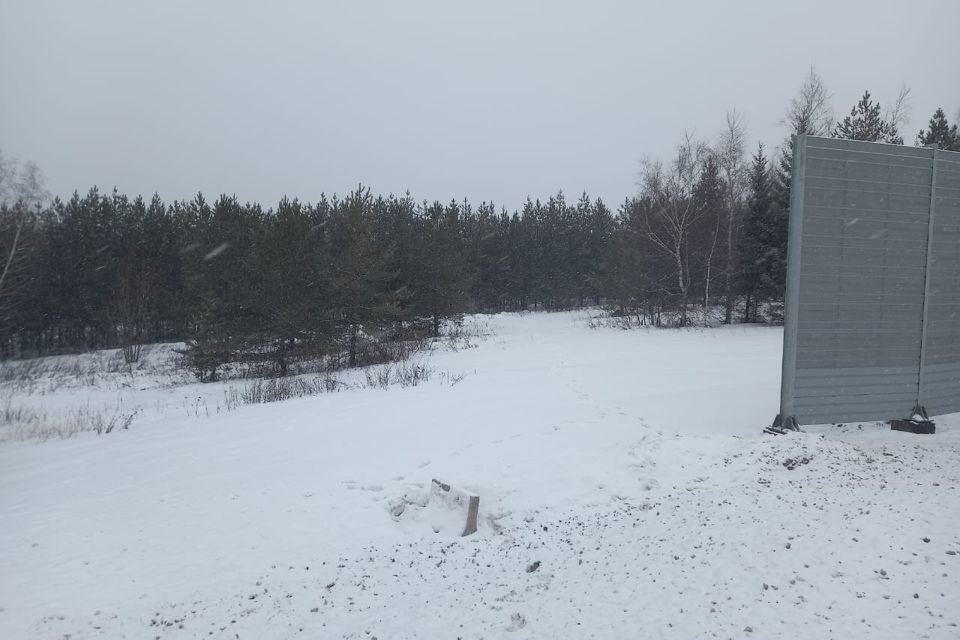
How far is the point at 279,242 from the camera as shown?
17.6 meters

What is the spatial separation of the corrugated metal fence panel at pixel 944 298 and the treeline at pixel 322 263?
49.8 ft

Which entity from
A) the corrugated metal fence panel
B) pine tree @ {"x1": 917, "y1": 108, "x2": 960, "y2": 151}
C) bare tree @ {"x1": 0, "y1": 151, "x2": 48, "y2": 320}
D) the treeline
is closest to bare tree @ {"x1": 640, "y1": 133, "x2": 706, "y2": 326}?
the treeline

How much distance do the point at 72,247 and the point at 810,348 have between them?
36819 millimetres

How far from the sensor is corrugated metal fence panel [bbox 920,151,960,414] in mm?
7328

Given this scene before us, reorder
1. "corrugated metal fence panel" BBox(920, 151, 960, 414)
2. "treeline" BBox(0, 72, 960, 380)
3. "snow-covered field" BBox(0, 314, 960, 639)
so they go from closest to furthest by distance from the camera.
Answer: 1. "snow-covered field" BBox(0, 314, 960, 639)
2. "corrugated metal fence panel" BBox(920, 151, 960, 414)
3. "treeline" BBox(0, 72, 960, 380)

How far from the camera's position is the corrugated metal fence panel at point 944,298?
7328 mm

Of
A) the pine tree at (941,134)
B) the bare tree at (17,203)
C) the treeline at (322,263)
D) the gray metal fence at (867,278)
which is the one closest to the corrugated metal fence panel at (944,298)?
the gray metal fence at (867,278)

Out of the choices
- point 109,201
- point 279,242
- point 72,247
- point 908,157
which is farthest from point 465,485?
point 109,201

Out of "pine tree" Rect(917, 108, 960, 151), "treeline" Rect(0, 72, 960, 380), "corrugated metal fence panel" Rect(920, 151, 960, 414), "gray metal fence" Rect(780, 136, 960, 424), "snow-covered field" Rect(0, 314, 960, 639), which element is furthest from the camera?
"pine tree" Rect(917, 108, 960, 151)

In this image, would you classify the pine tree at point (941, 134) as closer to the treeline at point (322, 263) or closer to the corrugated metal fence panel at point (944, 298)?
the treeline at point (322, 263)

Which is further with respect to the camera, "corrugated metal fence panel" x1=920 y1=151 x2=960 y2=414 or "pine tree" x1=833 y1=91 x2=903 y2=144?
"pine tree" x1=833 y1=91 x2=903 y2=144

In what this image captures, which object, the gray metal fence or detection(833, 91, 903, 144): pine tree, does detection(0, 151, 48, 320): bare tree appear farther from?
detection(833, 91, 903, 144): pine tree

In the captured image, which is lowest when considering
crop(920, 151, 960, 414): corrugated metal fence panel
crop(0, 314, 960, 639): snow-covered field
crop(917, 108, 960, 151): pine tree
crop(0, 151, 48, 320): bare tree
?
crop(0, 314, 960, 639): snow-covered field

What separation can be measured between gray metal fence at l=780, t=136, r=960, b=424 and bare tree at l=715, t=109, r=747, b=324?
739 inches
